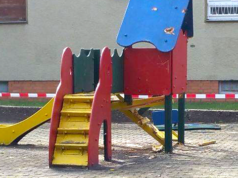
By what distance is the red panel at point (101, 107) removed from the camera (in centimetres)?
890

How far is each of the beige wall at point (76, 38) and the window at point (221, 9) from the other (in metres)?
0.17

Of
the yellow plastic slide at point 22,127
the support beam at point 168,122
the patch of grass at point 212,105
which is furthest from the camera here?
the patch of grass at point 212,105

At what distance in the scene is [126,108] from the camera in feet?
35.2

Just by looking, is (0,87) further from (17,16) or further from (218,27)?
(218,27)

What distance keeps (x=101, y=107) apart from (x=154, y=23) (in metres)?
1.85

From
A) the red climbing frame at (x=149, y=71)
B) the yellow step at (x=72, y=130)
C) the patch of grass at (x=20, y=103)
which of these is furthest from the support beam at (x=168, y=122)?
the patch of grass at (x=20, y=103)

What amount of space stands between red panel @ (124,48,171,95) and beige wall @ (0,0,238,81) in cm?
795

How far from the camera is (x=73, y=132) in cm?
904

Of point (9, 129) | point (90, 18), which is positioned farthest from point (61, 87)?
point (90, 18)

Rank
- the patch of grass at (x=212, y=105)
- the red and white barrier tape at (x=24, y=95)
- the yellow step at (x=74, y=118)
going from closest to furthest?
the yellow step at (x=74, y=118) < the patch of grass at (x=212, y=105) < the red and white barrier tape at (x=24, y=95)

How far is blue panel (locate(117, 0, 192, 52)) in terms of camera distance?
1014cm

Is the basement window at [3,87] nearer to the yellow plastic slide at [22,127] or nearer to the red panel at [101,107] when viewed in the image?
the yellow plastic slide at [22,127]

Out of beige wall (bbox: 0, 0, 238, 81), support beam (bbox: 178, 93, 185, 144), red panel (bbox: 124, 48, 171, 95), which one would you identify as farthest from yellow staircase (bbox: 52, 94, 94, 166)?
beige wall (bbox: 0, 0, 238, 81)

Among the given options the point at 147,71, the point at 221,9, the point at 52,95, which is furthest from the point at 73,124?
the point at 221,9
